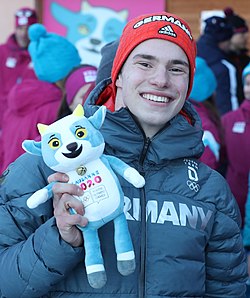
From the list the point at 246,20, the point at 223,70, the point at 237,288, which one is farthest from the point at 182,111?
the point at 246,20

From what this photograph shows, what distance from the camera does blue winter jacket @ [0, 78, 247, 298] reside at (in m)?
1.86

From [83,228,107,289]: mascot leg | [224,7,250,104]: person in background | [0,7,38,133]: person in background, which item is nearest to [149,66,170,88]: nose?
[83,228,107,289]: mascot leg

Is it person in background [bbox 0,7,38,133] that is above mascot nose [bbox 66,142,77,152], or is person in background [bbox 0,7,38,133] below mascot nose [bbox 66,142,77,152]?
below

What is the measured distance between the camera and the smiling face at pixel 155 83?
2.02m

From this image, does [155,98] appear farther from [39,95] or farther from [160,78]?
[39,95]

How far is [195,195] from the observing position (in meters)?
2.05

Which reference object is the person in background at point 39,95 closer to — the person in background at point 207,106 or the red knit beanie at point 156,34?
the person in background at point 207,106

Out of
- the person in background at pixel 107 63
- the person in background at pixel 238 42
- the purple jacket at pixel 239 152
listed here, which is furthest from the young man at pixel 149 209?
the person in background at pixel 238 42

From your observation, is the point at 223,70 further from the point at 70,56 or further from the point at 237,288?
the point at 237,288

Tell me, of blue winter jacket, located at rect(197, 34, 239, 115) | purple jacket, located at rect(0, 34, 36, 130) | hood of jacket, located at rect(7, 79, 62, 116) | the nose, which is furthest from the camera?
purple jacket, located at rect(0, 34, 36, 130)

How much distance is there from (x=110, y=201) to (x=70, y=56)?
2780mm

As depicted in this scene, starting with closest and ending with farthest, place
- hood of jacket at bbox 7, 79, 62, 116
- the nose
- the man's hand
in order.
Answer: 1. the man's hand
2. the nose
3. hood of jacket at bbox 7, 79, 62, 116

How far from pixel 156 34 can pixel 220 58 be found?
4.55 meters

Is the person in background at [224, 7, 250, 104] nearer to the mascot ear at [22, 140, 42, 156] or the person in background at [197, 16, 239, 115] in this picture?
the person in background at [197, 16, 239, 115]
